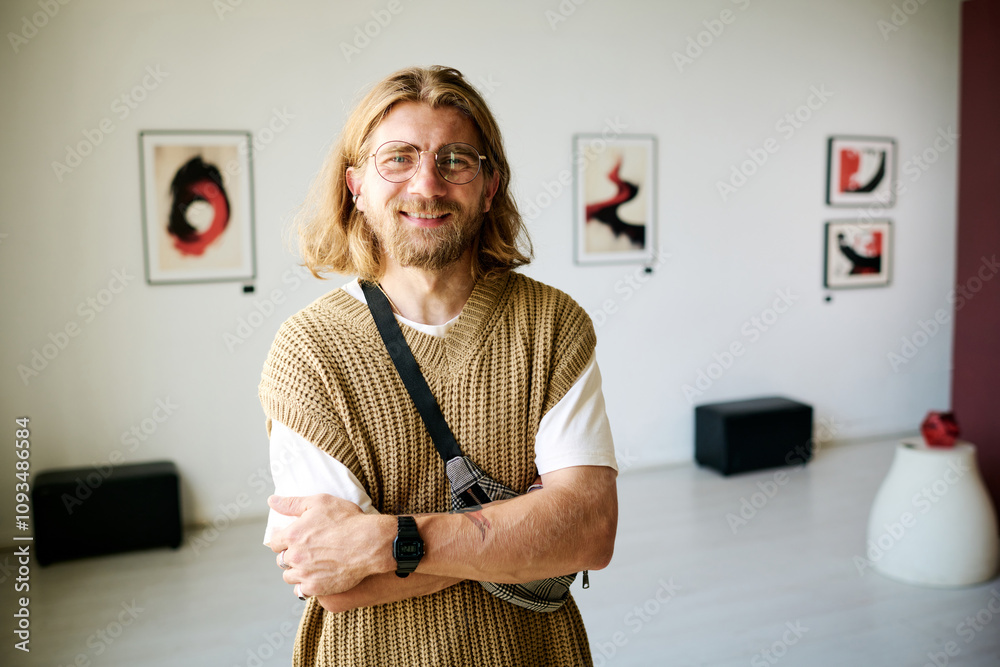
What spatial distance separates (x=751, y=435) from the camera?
5.88 metres

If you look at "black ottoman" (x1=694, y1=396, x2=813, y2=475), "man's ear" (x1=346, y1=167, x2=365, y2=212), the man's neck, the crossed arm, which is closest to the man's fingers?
the crossed arm

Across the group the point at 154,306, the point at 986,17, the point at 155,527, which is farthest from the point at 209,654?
the point at 986,17

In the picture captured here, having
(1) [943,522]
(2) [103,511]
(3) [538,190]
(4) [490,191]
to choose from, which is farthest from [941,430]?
(2) [103,511]

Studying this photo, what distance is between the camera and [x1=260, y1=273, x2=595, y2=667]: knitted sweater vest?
4.79ft

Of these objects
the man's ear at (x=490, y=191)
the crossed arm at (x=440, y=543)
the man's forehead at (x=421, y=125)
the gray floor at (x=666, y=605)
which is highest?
the man's forehead at (x=421, y=125)

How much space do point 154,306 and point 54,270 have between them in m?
0.57

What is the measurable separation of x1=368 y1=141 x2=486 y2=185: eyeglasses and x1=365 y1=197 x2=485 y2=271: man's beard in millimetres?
49

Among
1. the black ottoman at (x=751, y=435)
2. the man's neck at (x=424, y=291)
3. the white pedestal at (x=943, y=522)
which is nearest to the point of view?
the man's neck at (x=424, y=291)

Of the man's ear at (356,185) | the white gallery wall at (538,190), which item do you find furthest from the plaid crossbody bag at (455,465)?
the white gallery wall at (538,190)

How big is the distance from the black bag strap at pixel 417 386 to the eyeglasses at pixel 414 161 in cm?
27

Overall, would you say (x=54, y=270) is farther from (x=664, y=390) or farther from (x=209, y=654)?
(x=664, y=390)

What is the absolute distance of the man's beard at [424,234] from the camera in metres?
1.49

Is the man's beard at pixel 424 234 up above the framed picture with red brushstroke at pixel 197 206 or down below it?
below

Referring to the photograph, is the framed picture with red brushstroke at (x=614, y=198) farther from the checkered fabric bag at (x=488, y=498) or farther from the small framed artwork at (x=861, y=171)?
the checkered fabric bag at (x=488, y=498)
